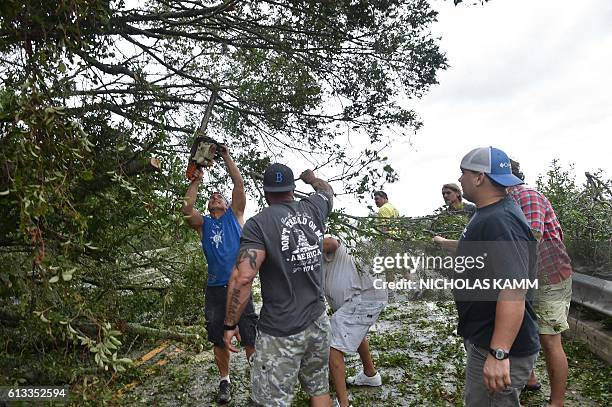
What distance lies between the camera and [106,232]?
198 inches

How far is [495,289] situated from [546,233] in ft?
5.52

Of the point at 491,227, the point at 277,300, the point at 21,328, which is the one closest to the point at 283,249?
the point at 277,300

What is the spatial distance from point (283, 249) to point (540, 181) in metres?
5.04

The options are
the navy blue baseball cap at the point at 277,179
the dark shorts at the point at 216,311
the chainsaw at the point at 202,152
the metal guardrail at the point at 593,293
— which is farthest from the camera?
the metal guardrail at the point at 593,293

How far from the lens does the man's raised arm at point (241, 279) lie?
334 centimetres

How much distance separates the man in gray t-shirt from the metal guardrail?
322 centimetres

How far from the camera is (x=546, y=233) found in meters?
4.13

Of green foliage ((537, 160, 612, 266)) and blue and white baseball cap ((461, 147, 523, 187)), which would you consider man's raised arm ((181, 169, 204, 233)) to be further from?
green foliage ((537, 160, 612, 266))

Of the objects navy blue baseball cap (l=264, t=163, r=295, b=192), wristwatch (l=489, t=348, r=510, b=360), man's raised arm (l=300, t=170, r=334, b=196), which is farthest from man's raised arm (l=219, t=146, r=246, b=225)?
wristwatch (l=489, t=348, r=510, b=360)

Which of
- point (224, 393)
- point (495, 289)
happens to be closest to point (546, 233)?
point (495, 289)

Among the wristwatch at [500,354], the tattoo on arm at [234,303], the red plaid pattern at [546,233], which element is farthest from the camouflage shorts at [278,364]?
the red plaid pattern at [546,233]

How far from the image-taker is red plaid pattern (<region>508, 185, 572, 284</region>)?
3.93 m

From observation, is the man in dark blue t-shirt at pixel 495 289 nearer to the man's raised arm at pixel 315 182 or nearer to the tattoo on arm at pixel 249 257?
the tattoo on arm at pixel 249 257

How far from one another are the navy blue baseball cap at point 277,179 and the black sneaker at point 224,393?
89.0 inches
